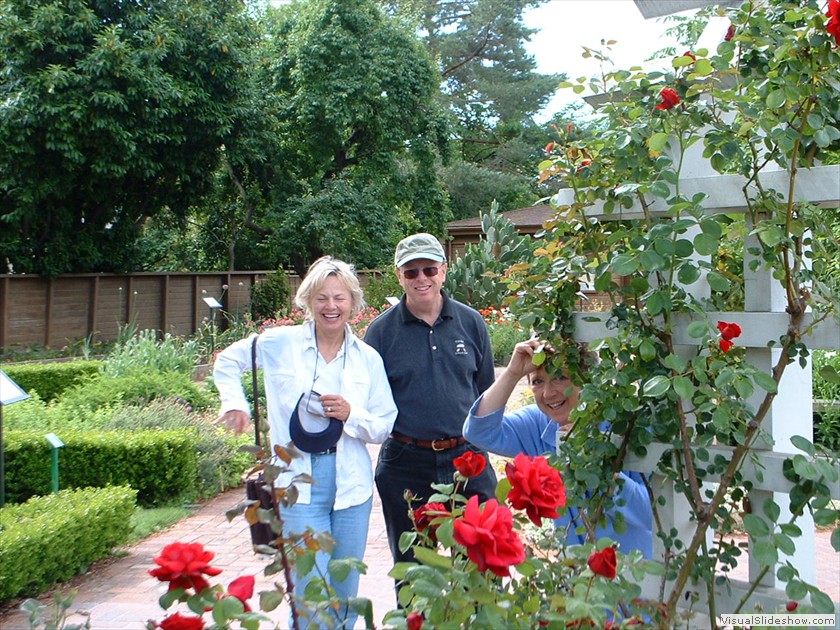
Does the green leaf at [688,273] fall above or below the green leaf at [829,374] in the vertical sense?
above

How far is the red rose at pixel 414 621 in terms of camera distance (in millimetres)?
1484

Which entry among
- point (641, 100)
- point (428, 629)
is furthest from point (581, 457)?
point (641, 100)

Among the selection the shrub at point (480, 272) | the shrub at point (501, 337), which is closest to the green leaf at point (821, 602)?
the shrub at point (501, 337)

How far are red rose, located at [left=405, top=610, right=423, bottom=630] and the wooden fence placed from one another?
16.0 m

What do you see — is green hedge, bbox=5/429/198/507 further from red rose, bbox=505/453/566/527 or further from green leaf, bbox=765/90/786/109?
green leaf, bbox=765/90/786/109

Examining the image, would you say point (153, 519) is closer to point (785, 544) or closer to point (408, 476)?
point (408, 476)

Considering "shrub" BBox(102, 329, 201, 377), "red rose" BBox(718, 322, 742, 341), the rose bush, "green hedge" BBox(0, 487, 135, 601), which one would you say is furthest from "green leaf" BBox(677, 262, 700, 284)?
"shrub" BBox(102, 329, 201, 377)

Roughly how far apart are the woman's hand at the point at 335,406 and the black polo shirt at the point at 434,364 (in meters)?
0.42

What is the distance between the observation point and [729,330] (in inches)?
64.0

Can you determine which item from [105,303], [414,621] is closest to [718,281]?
[414,621]

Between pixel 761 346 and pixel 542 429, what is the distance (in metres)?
1.27

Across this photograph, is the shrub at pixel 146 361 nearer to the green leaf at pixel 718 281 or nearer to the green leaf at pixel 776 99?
the green leaf at pixel 718 281

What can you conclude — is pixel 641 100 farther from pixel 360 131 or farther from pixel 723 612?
pixel 360 131

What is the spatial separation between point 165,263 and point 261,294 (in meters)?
4.88
